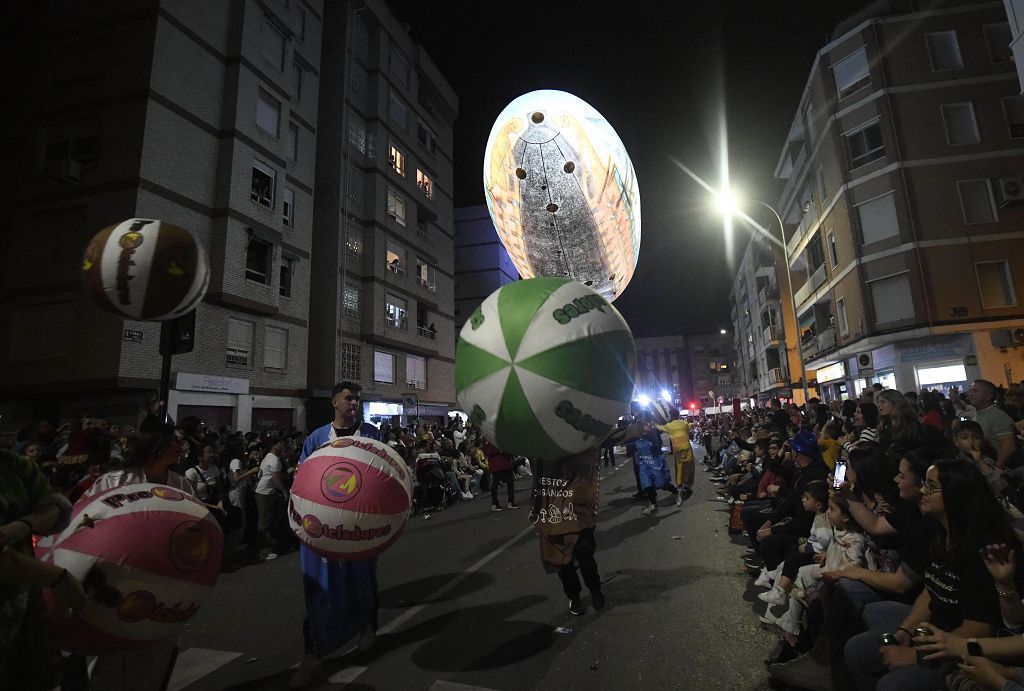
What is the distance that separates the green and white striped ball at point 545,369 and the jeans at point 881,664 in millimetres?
1906

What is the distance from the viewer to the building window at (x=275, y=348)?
20.6m

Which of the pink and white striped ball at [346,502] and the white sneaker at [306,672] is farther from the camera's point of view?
the white sneaker at [306,672]

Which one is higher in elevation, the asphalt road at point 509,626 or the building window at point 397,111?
the building window at point 397,111

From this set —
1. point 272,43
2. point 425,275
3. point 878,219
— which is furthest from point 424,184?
point 878,219

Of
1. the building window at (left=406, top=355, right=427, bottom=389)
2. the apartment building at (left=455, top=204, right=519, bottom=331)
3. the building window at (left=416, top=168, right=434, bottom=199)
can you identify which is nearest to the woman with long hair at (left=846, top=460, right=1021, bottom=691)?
the building window at (left=406, top=355, right=427, bottom=389)

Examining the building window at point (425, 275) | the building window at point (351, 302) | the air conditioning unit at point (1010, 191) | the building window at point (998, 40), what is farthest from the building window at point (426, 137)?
the air conditioning unit at point (1010, 191)

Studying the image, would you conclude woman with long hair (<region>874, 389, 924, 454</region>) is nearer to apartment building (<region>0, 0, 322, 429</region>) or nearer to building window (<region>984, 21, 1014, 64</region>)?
apartment building (<region>0, 0, 322, 429</region>)

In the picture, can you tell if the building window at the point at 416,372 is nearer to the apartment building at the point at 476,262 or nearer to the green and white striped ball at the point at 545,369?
the apartment building at the point at 476,262

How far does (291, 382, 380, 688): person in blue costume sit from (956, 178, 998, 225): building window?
27.5m

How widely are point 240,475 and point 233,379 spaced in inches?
431

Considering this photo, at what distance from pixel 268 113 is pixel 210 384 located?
12062 millimetres

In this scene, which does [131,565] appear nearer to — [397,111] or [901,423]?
[901,423]

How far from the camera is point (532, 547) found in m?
7.54

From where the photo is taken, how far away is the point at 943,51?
22562 millimetres
